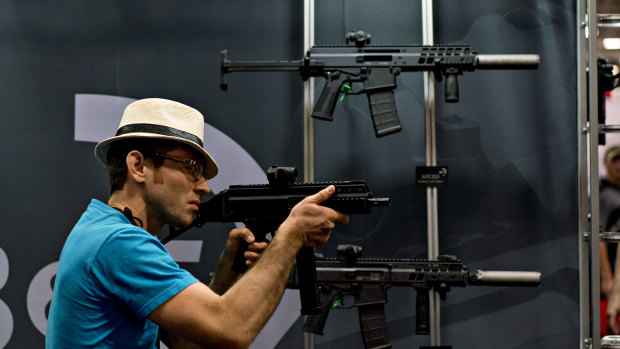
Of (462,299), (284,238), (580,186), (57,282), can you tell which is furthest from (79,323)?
(580,186)

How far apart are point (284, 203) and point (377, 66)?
4.72 feet

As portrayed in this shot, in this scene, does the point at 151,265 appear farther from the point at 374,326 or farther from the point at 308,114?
the point at 308,114

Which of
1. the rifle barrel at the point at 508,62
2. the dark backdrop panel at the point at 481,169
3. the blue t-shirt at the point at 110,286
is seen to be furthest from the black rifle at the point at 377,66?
the blue t-shirt at the point at 110,286

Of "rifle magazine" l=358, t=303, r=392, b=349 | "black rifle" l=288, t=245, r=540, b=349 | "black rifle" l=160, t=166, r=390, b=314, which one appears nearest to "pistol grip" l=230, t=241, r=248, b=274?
"black rifle" l=160, t=166, r=390, b=314

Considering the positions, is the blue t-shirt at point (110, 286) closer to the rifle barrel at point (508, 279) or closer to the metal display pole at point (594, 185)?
→ the rifle barrel at point (508, 279)

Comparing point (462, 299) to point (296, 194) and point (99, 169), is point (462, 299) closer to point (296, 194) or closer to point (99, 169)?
point (296, 194)

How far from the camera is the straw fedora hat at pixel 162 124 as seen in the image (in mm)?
1829

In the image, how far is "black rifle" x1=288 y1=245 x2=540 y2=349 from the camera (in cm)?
326

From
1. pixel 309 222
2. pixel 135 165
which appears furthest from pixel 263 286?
pixel 135 165

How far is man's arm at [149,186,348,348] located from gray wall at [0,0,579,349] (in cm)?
203

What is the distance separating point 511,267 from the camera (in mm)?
3643

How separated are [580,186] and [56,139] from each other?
10.2ft

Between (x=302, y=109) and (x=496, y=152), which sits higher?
(x=302, y=109)

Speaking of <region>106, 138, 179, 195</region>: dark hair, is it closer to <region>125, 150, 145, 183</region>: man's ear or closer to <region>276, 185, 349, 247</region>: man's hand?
<region>125, 150, 145, 183</region>: man's ear
